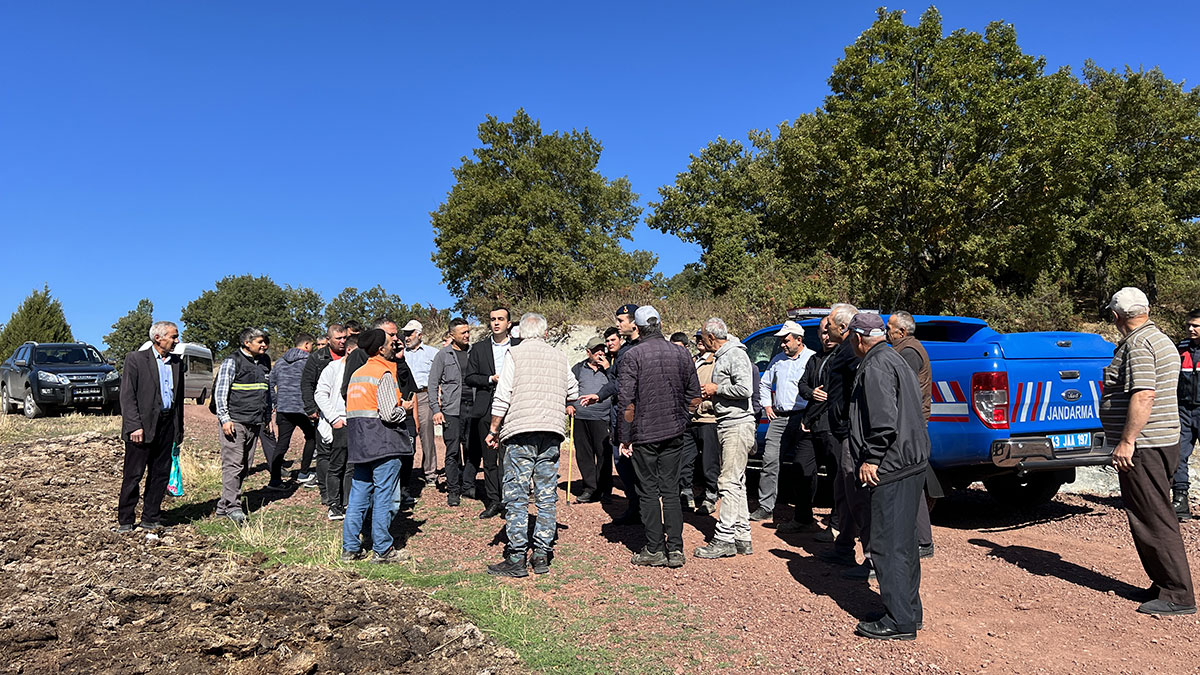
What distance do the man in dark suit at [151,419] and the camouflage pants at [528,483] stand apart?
3209 mm

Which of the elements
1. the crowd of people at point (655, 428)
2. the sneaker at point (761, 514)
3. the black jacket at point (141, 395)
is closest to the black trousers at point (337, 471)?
the crowd of people at point (655, 428)

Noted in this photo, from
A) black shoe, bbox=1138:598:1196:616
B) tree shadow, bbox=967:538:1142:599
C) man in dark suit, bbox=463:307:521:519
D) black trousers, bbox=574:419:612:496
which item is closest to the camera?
black shoe, bbox=1138:598:1196:616

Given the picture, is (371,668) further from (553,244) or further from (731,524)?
(553,244)

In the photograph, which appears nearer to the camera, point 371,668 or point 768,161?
point 371,668

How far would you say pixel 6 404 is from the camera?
18.8 m

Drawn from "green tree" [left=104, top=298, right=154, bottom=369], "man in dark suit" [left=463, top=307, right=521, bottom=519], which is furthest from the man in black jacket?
"green tree" [left=104, top=298, right=154, bottom=369]

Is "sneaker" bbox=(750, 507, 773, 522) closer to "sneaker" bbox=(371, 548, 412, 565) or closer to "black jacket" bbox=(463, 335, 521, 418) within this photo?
"black jacket" bbox=(463, 335, 521, 418)

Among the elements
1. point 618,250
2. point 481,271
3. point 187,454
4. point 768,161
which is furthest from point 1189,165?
point 187,454

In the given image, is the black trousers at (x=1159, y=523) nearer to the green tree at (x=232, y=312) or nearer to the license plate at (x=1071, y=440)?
the license plate at (x=1071, y=440)

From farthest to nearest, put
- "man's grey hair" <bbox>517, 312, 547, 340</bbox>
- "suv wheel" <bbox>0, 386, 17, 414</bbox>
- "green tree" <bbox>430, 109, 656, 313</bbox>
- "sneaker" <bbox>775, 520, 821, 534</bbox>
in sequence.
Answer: "green tree" <bbox>430, 109, 656, 313</bbox>, "suv wheel" <bbox>0, 386, 17, 414</bbox>, "sneaker" <bbox>775, 520, 821, 534</bbox>, "man's grey hair" <bbox>517, 312, 547, 340</bbox>

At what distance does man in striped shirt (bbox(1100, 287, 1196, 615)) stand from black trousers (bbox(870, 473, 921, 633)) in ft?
4.86

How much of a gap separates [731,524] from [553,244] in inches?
1316

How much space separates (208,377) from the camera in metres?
25.7

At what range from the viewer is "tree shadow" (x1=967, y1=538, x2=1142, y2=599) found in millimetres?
5186
